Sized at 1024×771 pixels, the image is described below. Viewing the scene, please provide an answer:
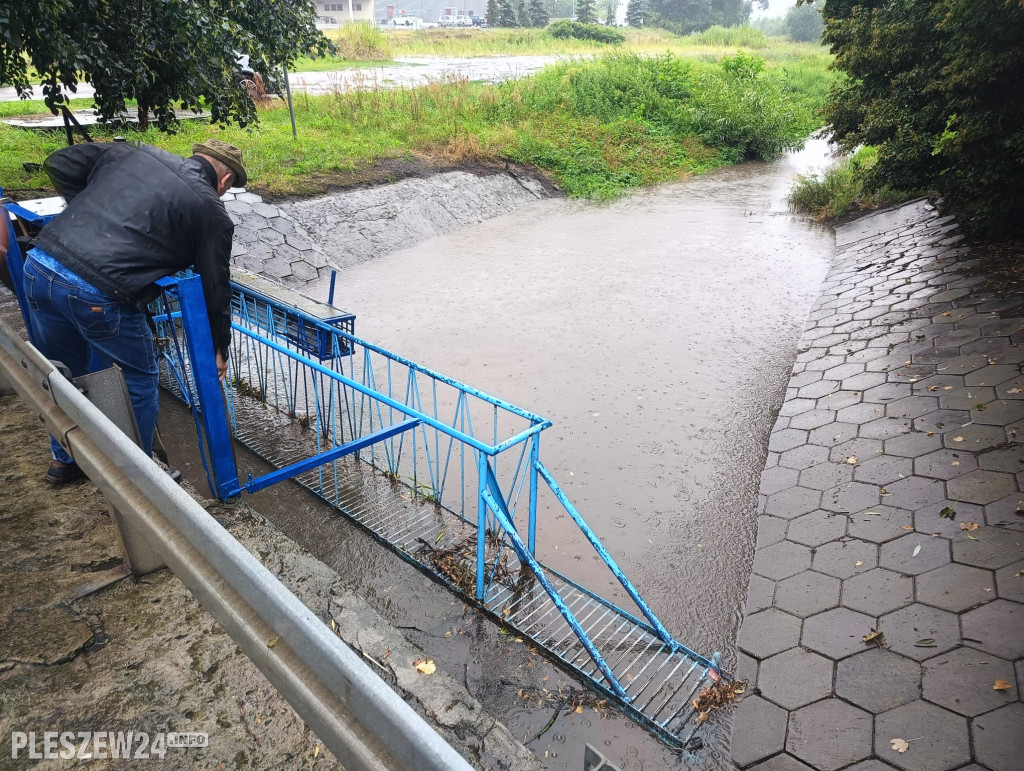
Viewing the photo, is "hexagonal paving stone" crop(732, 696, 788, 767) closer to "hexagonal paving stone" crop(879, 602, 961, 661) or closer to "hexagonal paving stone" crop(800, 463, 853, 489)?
"hexagonal paving stone" crop(879, 602, 961, 661)

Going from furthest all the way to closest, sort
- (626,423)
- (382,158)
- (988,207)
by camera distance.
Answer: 1. (382,158)
2. (988,207)
3. (626,423)

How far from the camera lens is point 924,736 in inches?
126

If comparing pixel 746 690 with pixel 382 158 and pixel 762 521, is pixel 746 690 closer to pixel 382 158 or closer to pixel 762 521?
pixel 762 521

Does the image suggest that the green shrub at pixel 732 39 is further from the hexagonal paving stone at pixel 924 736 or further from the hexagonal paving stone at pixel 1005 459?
the hexagonal paving stone at pixel 924 736

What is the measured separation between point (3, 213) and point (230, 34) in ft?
10.5

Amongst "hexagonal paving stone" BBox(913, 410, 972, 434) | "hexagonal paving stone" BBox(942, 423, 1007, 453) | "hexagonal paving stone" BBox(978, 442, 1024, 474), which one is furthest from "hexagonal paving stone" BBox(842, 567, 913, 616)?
"hexagonal paving stone" BBox(913, 410, 972, 434)

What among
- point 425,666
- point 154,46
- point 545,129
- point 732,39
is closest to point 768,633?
point 425,666

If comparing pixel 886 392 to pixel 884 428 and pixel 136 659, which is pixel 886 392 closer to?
pixel 884 428

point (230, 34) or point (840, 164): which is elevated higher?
point (230, 34)

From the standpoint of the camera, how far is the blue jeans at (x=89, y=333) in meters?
3.09

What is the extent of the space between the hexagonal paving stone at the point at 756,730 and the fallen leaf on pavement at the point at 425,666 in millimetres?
1611

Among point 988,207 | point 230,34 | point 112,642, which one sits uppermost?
point 230,34

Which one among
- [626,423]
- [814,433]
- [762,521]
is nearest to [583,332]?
[626,423]

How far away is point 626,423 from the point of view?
20.6 feet
